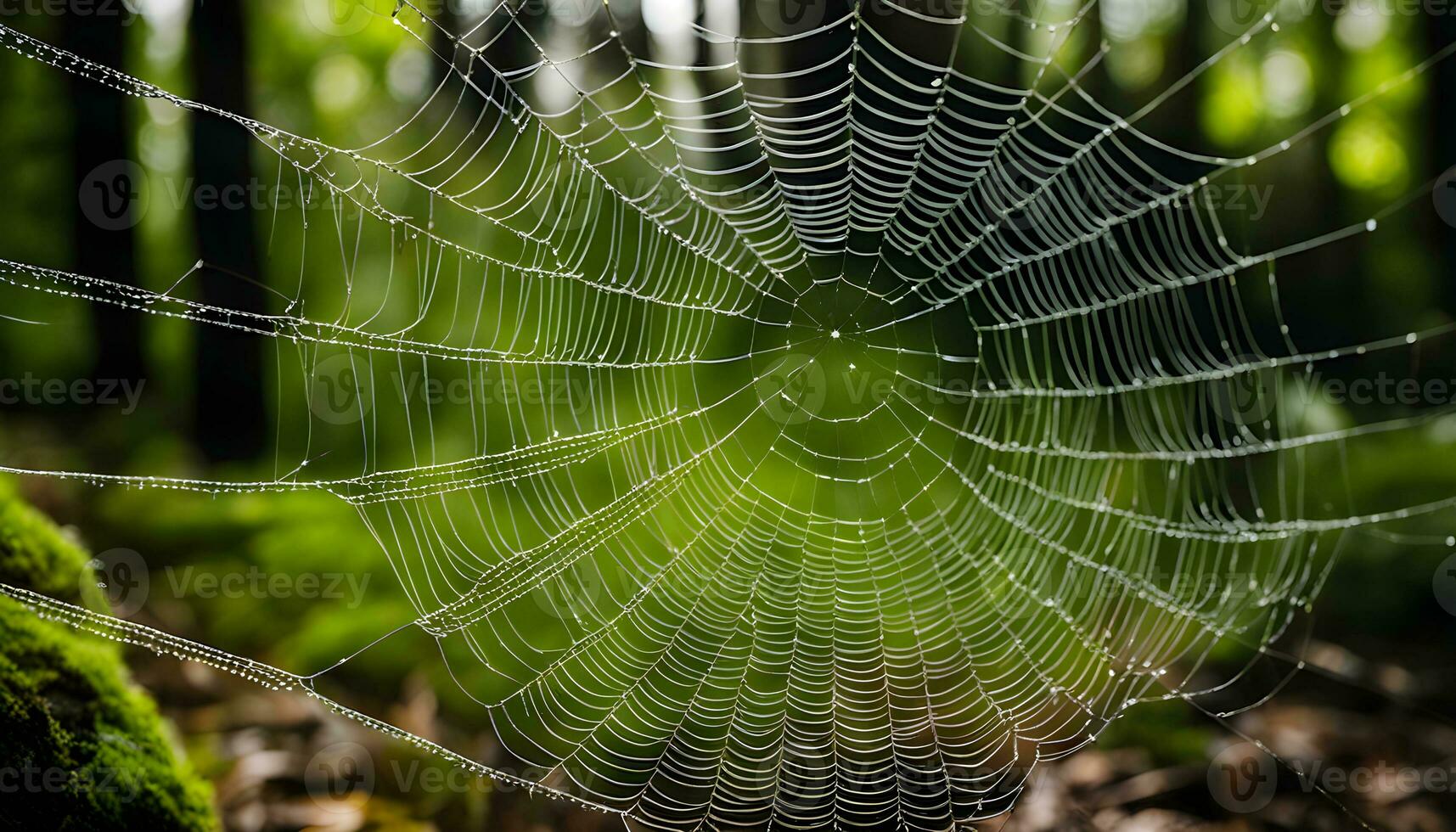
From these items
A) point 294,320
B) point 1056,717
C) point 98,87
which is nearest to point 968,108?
point 1056,717

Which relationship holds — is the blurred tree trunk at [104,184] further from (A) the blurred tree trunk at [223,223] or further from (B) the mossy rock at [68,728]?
(B) the mossy rock at [68,728]

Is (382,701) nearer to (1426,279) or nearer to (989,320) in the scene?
(989,320)

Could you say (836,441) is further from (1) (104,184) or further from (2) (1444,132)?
(1) (104,184)

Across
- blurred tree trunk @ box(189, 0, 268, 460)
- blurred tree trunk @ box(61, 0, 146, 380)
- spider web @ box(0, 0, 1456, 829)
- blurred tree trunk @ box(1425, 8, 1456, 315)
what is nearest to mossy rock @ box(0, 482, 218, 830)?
spider web @ box(0, 0, 1456, 829)

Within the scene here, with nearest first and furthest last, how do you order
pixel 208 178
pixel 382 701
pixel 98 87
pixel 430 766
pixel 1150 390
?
1. pixel 430 766
2. pixel 382 701
3. pixel 1150 390
4. pixel 208 178
5. pixel 98 87

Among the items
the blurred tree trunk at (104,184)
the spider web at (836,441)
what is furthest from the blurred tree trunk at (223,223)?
the blurred tree trunk at (104,184)

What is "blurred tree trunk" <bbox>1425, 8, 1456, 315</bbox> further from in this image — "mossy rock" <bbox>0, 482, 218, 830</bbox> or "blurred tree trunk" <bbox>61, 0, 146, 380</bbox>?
"blurred tree trunk" <bbox>61, 0, 146, 380</bbox>
